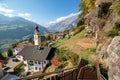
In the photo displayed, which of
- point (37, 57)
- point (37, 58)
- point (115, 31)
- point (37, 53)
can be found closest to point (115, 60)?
point (115, 31)

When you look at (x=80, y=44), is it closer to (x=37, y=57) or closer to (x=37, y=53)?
(x=37, y=57)

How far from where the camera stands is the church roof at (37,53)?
169ft

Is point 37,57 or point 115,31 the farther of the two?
point 37,57

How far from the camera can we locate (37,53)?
5400cm

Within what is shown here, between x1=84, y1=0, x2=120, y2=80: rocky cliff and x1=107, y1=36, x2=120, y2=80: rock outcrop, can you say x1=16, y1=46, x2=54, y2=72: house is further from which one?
x1=107, y1=36, x2=120, y2=80: rock outcrop

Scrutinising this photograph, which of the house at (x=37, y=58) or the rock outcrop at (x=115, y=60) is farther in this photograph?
the house at (x=37, y=58)

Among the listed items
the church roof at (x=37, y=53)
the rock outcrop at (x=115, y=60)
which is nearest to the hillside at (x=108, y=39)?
the rock outcrop at (x=115, y=60)

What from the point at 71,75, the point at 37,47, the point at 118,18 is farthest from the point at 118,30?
the point at 37,47

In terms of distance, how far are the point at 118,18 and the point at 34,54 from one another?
3923 cm

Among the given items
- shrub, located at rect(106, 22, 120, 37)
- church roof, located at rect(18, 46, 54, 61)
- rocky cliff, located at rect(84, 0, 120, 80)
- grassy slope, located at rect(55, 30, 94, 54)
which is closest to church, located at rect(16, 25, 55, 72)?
church roof, located at rect(18, 46, 54, 61)

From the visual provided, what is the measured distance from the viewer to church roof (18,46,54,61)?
51566 mm

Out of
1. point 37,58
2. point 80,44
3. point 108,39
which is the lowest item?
point 37,58

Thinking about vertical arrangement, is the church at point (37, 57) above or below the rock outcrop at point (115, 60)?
below

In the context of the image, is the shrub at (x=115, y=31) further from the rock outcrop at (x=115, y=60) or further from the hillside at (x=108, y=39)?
the rock outcrop at (x=115, y=60)
